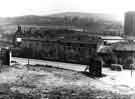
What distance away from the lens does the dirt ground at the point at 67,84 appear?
1005 cm

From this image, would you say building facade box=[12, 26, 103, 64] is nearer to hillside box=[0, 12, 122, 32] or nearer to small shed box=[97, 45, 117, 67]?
small shed box=[97, 45, 117, 67]

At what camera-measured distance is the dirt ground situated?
1005 centimetres

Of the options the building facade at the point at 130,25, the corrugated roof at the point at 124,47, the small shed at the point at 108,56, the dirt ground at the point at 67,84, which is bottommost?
the dirt ground at the point at 67,84

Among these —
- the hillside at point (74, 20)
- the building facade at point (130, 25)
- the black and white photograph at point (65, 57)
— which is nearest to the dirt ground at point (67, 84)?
the black and white photograph at point (65, 57)

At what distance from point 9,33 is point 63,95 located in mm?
16385

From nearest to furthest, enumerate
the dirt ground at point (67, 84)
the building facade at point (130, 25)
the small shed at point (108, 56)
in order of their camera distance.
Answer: the dirt ground at point (67, 84) < the small shed at point (108, 56) < the building facade at point (130, 25)

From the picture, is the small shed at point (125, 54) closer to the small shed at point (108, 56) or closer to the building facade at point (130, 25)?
the small shed at point (108, 56)

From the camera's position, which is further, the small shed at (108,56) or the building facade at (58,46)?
the building facade at (58,46)

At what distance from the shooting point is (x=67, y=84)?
38.3 ft

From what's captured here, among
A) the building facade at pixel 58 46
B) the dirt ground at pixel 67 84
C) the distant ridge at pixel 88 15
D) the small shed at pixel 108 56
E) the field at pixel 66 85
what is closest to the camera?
the field at pixel 66 85

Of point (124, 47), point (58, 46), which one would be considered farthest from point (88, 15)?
point (124, 47)

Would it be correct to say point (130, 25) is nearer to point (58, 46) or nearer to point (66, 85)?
point (58, 46)

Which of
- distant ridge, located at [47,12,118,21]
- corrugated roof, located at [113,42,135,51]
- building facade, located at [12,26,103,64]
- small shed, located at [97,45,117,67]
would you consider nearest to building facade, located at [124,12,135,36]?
distant ridge, located at [47,12,118,21]

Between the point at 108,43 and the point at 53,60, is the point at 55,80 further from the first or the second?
the point at 108,43
